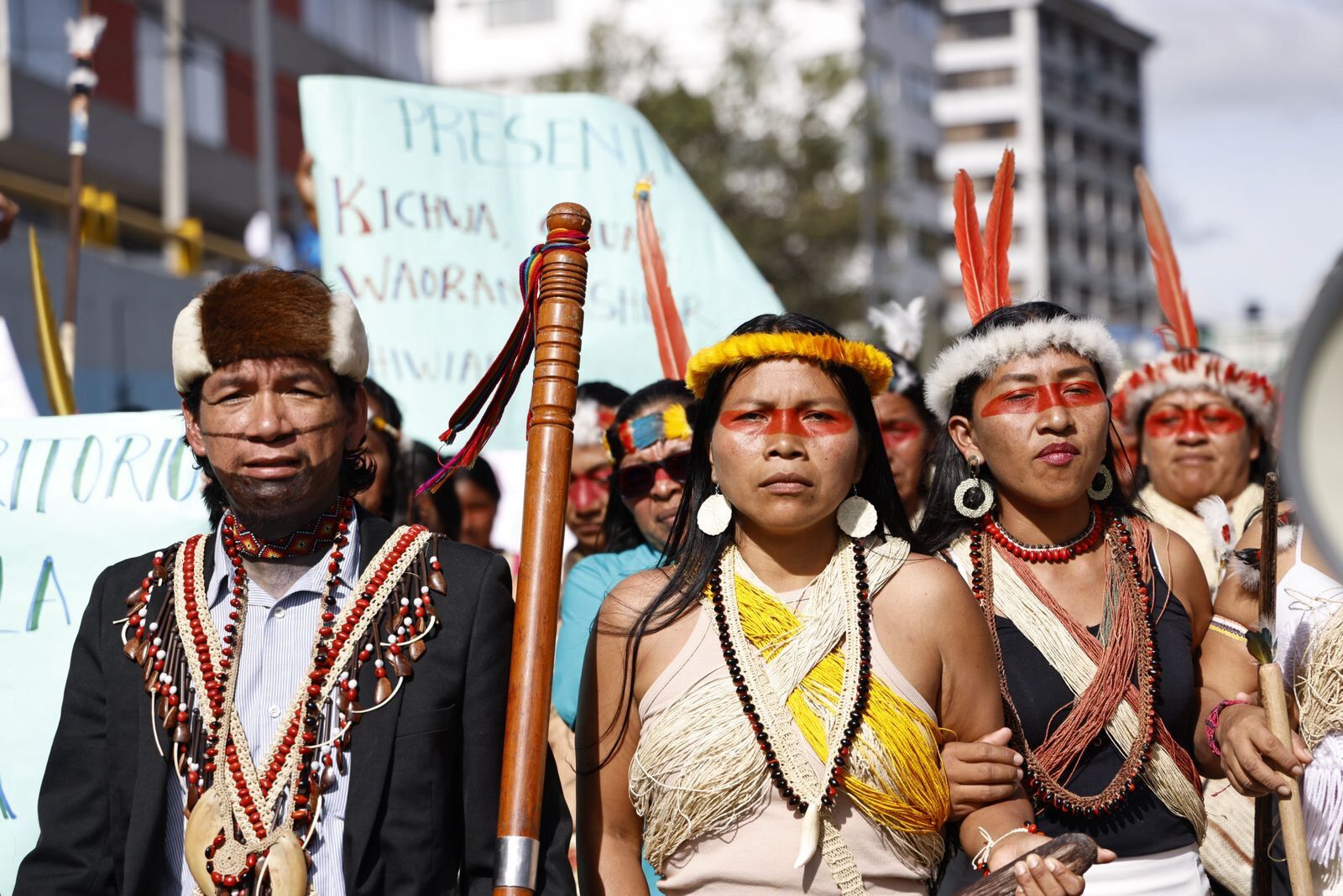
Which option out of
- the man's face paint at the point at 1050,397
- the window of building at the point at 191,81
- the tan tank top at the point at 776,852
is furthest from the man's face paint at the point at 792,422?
the window of building at the point at 191,81

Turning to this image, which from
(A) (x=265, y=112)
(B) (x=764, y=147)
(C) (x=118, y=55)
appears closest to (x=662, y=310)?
(A) (x=265, y=112)

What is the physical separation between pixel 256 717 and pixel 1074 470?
172cm

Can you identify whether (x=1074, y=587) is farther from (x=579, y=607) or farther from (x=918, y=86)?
(x=918, y=86)

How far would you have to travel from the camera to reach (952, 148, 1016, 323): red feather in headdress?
382 cm

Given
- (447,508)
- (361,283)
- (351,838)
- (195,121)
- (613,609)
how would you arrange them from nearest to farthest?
1. (351,838)
2. (613,609)
3. (447,508)
4. (361,283)
5. (195,121)

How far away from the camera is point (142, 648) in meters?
2.78

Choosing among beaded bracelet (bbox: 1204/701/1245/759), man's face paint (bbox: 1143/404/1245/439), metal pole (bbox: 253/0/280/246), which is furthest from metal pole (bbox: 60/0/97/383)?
metal pole (bbox: 253/0/280/246)

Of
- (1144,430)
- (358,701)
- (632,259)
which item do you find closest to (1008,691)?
(358,701)

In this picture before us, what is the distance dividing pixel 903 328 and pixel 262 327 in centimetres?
341

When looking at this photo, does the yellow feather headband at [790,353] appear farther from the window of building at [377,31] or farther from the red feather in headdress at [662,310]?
the window of building at [377,31]

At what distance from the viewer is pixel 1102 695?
10.6 ft

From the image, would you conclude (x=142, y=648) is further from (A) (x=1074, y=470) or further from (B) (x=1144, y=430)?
(B) (x=1144, y=430)

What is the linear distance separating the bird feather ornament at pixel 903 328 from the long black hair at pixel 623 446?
159 cm

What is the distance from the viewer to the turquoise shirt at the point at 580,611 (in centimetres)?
367
